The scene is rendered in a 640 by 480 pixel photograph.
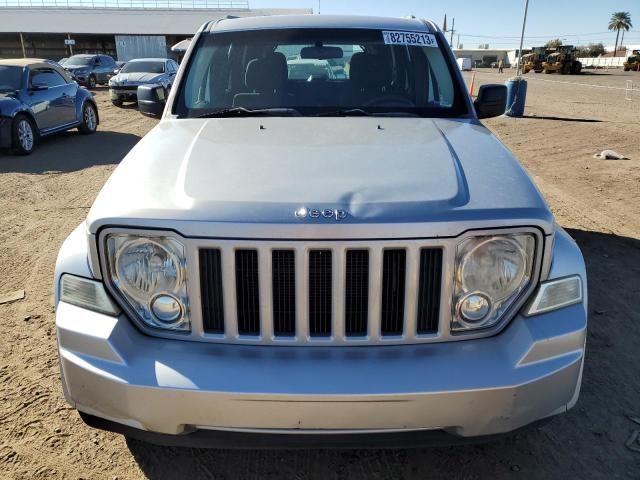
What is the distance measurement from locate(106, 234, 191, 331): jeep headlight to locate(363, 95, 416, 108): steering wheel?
1.81m

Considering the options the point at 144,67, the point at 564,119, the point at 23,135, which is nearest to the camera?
the point at 23,135

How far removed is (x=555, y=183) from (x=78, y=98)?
10.2 metres

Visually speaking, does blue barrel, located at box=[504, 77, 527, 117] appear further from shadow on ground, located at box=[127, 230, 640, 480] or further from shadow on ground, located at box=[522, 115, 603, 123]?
shadow on ground, located at box=[127, 230, 640, 480]

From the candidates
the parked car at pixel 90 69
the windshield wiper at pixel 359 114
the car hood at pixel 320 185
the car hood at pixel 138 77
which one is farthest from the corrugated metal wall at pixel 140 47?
the car hood at pixel 320 185

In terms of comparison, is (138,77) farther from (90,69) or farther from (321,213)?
(321,213)

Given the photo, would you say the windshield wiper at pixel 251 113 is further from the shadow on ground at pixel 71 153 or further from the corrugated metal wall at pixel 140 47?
the corrugated metal wall at pixel 140 47

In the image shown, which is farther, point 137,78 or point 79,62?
point 79,62

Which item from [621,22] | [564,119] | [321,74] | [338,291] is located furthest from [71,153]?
[621,22]

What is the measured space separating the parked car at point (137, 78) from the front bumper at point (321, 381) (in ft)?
50.3

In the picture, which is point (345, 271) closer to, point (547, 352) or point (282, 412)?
point (282, 412)

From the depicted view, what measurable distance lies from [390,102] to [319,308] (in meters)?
1.82

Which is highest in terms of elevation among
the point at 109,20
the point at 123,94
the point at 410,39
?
the point at 109,20

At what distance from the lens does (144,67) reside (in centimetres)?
1912

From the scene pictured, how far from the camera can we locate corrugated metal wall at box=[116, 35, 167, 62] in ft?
179
